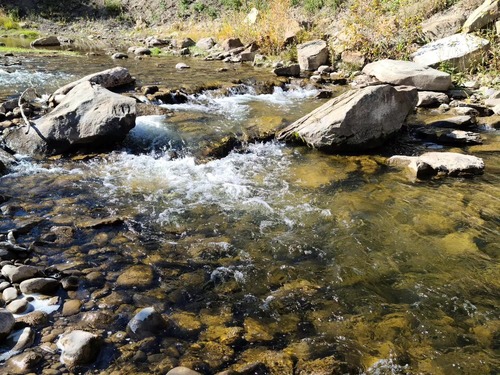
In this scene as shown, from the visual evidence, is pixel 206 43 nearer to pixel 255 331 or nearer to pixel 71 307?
pixel 71 307

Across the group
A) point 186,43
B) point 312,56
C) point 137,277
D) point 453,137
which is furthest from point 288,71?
point 137,277

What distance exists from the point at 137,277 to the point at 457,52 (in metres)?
9.72

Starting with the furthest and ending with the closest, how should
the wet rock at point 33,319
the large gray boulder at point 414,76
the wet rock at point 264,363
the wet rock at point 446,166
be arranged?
1. the large gray boulder at point 414,76
2. the wet rock at point 446,166
3. the wet rock at point 33,319
4. the wet rock at point 264,363

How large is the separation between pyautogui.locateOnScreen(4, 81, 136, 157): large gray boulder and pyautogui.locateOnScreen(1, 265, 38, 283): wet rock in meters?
3.08

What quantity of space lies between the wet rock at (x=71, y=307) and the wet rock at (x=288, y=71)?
31.9ft

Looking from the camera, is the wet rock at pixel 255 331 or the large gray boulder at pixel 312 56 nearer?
the wet rock at pixel 255 331

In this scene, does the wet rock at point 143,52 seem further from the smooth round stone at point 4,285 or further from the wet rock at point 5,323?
the wet rock at point 5,323

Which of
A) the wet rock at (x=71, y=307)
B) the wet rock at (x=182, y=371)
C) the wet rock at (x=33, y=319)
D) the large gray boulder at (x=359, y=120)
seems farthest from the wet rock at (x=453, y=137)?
the wet rock at (x=33, y=319)

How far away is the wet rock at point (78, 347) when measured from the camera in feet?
7.77

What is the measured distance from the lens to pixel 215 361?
2.46m

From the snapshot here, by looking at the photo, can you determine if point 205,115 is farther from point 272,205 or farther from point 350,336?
point 350,336

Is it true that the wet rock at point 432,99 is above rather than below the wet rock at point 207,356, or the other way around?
below

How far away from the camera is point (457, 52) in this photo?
9.75 meters

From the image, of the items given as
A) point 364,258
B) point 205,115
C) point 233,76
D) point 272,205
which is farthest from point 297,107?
point 364,258
